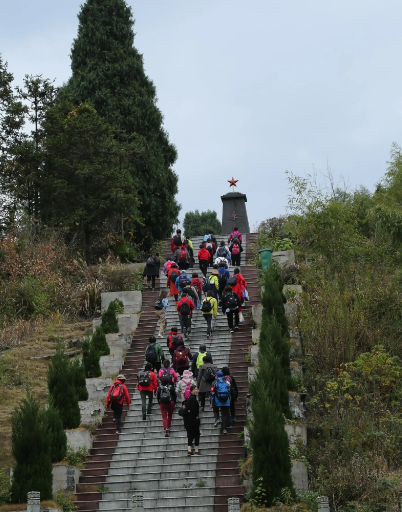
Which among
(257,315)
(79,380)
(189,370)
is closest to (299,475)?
(189,370)

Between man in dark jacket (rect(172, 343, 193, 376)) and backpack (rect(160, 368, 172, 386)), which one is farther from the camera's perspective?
man in dark jacket (rect(172, 343, 193, 376))

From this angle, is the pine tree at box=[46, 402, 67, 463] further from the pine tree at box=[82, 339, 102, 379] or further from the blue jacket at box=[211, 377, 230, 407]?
the pine tree at box=[82, 339, 102, 379]

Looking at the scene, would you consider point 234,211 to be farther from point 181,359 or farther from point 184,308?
point 181,359

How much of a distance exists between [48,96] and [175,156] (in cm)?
766

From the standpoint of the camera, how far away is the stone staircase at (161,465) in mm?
20016

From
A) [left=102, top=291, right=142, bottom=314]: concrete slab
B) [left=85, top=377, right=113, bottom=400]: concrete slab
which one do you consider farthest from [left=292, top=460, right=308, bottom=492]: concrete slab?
[left=102, top=291, right=142, bottom=314]: concrete slab

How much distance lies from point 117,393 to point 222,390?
265 centimetres

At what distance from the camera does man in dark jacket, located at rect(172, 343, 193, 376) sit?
930 inches

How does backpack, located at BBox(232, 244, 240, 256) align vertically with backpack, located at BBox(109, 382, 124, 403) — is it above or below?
above

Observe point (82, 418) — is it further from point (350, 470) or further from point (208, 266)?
point (208, 266)

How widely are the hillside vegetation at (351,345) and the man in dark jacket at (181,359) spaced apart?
3.02 m

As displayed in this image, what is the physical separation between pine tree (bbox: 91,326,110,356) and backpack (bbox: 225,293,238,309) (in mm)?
3539

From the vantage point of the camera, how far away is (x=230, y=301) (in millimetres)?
→ 26078

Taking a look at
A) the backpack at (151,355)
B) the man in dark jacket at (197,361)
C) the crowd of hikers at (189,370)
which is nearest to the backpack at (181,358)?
the crowd of hikers at (189,370)
